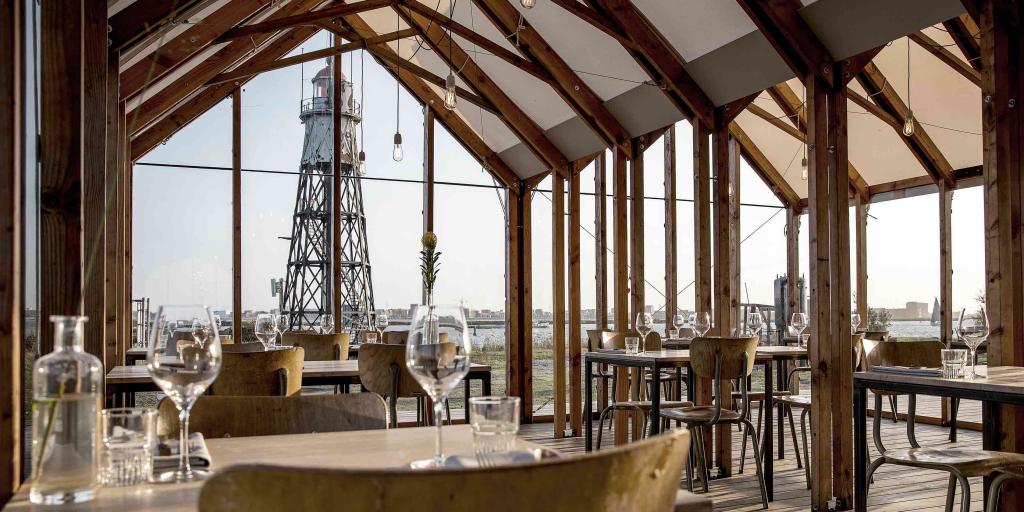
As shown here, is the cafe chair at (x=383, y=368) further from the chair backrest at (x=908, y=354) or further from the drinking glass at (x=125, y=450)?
the drinking glass at (x=125, y=450)

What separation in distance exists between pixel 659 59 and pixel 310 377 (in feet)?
10.7

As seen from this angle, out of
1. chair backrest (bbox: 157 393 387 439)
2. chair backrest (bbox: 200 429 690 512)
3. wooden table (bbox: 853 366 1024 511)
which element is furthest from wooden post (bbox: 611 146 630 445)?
chair backrest (bbox: 200 429 690 512)

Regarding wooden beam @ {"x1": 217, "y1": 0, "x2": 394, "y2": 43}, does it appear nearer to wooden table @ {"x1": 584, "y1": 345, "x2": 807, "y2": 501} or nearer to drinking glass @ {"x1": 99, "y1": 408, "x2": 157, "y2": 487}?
wooden table @ {"x1": 584, "y1": 345, "x2": 807, "y2": 501}

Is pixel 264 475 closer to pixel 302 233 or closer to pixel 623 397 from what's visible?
pixel 623 397

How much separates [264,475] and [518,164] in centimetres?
743

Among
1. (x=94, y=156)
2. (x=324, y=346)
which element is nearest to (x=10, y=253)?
(x=94, y=156)

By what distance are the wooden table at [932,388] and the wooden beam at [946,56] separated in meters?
4.21

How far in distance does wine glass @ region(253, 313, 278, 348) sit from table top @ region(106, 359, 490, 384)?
0.49 meters

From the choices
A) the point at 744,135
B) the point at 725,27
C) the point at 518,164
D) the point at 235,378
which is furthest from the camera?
the point at 744,135

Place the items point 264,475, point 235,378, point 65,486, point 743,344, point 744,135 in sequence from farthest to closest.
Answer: point 744,135, point 743,344, point 235,378, point 65,486, point 264,475

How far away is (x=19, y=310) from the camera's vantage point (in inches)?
49.9

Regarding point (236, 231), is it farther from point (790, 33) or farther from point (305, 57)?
point (790, 33)

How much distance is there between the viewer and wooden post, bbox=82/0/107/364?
2.75 meters

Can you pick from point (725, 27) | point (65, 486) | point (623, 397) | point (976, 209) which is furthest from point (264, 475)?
A: point (976, 209)
